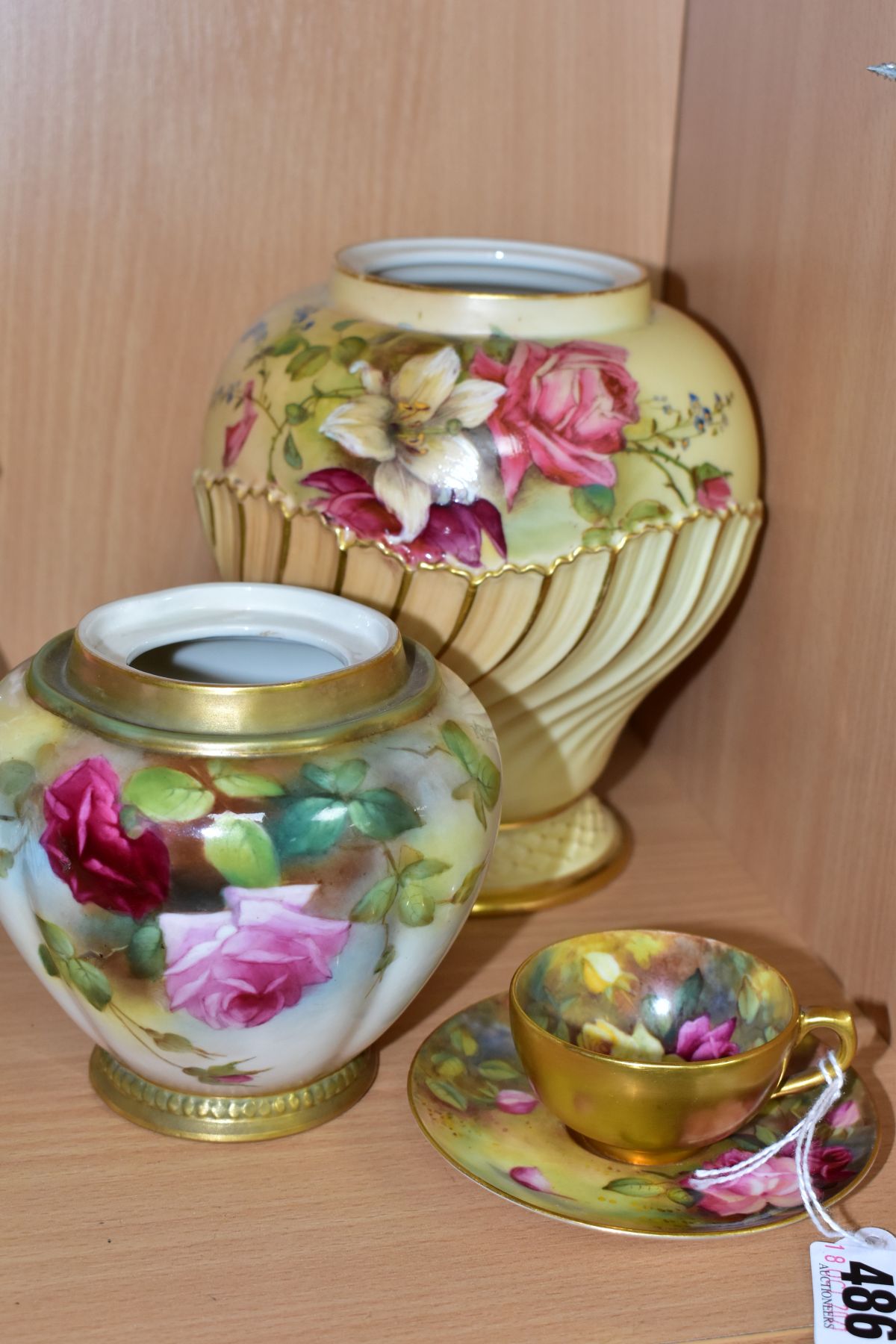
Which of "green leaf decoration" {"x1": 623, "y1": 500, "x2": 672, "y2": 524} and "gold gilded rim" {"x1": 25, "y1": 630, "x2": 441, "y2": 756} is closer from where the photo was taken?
"gold gilded rim" {"x1": 25, "y1": 630, "x2": 441, "y2": 756}

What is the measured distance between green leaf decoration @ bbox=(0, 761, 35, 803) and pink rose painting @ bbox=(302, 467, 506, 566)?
7.6 inches

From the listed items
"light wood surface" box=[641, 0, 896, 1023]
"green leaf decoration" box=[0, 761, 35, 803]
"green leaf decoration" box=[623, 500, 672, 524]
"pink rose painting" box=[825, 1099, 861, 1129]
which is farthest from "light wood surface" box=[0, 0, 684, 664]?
"pink rose painting" box=[825, 1099, 861, 1129]

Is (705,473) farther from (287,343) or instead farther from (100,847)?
(100,847)

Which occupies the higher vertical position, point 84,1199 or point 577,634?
point 577,634

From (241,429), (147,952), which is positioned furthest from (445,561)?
(147,952)

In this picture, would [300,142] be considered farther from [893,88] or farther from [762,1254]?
[762,1254]

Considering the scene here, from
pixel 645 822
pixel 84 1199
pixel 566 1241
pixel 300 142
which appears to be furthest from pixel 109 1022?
pixel 300 142

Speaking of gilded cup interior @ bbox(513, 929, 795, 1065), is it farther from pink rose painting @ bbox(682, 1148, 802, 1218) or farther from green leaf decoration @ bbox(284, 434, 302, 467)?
green leaf decoration @ bbox(284, 434, 302, 467)

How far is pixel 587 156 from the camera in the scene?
85 centimetres

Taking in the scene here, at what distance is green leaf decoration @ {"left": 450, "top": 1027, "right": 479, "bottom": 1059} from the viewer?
0.60 m

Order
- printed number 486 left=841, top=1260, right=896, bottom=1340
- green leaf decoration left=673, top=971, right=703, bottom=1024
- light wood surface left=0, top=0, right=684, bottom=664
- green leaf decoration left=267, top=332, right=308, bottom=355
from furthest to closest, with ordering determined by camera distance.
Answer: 1. light wood surface left=0, top=0, right=684, bottom=664
2. green leaf decoration left=267, top=332, right=308, bottom=355
3. green leaf decoration left=673, top=971, right=703, bottom=1024
4. printed number 486 left=841, top=1260, right=896, bottom=1340

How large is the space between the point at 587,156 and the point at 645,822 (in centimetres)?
37

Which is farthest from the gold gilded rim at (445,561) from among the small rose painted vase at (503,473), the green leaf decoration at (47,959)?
the green leaf decoration at (47,959)

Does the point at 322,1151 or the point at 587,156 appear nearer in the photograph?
the point at 322,1151
